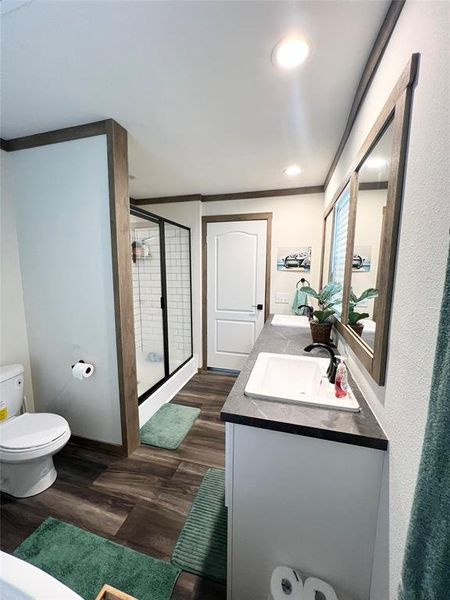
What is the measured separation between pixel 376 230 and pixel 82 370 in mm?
2025

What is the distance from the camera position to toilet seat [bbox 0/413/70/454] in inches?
58.2

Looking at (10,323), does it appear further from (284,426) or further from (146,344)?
(284,426)

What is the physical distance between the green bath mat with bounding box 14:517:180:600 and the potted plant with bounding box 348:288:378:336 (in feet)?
4.86

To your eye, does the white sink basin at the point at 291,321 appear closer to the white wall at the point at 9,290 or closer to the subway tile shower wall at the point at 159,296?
the subway tile shower wall at the point at 159,296

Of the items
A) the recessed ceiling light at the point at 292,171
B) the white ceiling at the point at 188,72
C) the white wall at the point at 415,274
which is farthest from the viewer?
the recessed ceiling light at the point at 292,171

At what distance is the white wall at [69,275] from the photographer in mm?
1731

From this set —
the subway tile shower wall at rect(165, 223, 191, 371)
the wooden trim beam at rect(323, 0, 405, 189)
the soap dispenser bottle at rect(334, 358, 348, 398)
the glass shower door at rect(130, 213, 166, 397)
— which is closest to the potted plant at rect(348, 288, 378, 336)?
the soap dispenser bottle at rect(334, 358, 348, 398)

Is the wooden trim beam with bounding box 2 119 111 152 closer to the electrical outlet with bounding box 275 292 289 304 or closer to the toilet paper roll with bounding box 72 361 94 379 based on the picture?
the toilet paper roll with bounding box 72 361 94 379

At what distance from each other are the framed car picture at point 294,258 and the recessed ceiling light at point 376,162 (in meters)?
1.80

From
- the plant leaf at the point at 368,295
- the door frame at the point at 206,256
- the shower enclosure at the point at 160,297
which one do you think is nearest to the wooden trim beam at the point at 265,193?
the door frame at the point at 206,256

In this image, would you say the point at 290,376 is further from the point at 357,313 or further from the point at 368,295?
the point at 368,295

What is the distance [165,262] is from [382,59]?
2.35 m

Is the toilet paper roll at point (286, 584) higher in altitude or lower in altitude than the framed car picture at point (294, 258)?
lower

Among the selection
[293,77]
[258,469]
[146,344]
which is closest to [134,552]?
[258,469]
